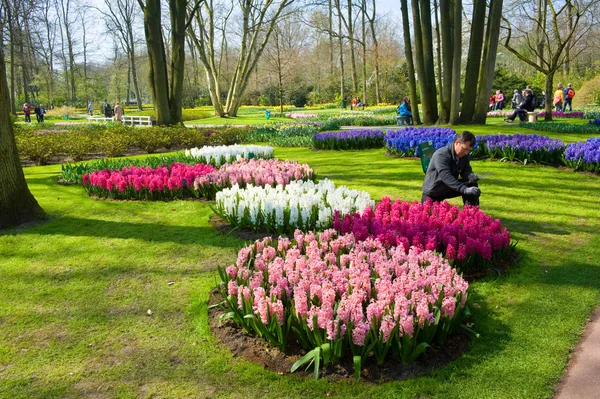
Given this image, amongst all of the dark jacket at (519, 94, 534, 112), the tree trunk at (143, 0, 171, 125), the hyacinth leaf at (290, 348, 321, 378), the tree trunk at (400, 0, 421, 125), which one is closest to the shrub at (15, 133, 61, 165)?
the tree trunk at (143, 0, 171, 125)

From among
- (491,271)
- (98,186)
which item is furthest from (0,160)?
(491,271)

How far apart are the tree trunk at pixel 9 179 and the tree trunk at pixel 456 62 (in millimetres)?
14450

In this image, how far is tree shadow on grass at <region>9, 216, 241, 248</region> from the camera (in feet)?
18.7

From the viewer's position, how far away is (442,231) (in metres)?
4.62

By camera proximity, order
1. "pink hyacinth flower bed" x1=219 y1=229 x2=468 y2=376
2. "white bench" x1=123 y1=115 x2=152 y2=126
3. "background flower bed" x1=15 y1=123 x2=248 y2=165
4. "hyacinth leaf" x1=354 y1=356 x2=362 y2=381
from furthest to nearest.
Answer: "white bench" x1=123 y1=115 x2=152 y2=126 < "background flower bed" x1=15 y1=123 x2=248 y2=165 < "pink hyacinth flower bed" x1=219 y1=229 x2=468 y2=376 < "hyacinth leaf" x1=354 y1=356 x2=362 y2=381

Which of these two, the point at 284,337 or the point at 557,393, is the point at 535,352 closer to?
the point at 557,393

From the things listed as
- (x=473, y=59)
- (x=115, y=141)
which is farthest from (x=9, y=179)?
(x=473, y=59)

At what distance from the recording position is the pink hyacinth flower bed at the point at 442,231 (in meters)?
4.38

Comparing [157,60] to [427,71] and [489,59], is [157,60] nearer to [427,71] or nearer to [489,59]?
[427,71]

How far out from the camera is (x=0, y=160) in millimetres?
6020

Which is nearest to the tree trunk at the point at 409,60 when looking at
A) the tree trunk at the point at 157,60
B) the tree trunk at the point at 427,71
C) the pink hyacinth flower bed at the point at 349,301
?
the tree trunk at the point at 427,71

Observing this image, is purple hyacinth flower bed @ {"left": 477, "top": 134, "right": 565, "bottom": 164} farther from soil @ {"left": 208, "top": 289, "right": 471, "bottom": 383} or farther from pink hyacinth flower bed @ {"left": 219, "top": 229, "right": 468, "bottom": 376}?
soil @ {"left": 208, "top": 289, "right": 471, "bottom": 383}

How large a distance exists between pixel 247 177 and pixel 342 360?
15.0ft

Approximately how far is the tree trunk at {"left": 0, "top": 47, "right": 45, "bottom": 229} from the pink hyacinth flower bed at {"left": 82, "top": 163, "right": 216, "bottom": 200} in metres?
1.52
